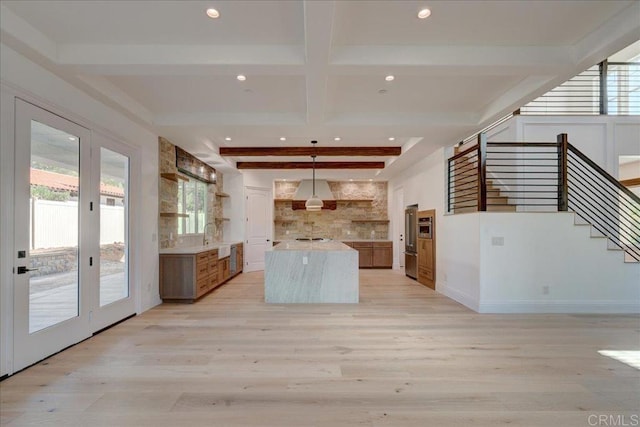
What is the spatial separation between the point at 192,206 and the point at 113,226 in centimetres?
264

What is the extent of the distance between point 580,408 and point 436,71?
3.04m

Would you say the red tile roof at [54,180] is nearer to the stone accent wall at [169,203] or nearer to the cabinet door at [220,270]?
the stone accent wall at [169,203]

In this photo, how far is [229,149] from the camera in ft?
21.6

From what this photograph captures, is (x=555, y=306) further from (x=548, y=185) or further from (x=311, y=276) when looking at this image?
(x=311, y=276)

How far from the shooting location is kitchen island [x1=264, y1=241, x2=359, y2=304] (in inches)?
203

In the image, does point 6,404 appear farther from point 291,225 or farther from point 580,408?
point 291,225

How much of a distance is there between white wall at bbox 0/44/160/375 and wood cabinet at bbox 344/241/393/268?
5715mm

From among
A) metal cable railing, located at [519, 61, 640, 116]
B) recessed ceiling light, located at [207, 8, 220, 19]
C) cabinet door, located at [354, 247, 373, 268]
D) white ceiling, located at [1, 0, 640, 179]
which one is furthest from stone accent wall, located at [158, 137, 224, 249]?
metal cable railing, located at [519, 61, 640, 116]

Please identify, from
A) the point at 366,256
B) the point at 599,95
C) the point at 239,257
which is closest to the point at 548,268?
the point at 599,95

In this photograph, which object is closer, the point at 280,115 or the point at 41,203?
the point at 41,203

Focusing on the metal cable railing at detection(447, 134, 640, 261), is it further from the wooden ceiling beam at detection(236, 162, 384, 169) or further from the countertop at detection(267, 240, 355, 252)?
the wooden ceiling beam at detection(236, 162, 384, 169)

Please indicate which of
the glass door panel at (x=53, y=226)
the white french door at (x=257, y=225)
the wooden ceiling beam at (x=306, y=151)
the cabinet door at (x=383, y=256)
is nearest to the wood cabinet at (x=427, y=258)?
the wooden ceiling beam at (x=306, y=151)

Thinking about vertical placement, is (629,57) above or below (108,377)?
above

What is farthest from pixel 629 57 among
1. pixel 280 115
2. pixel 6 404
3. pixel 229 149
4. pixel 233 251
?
pixel 6 404
